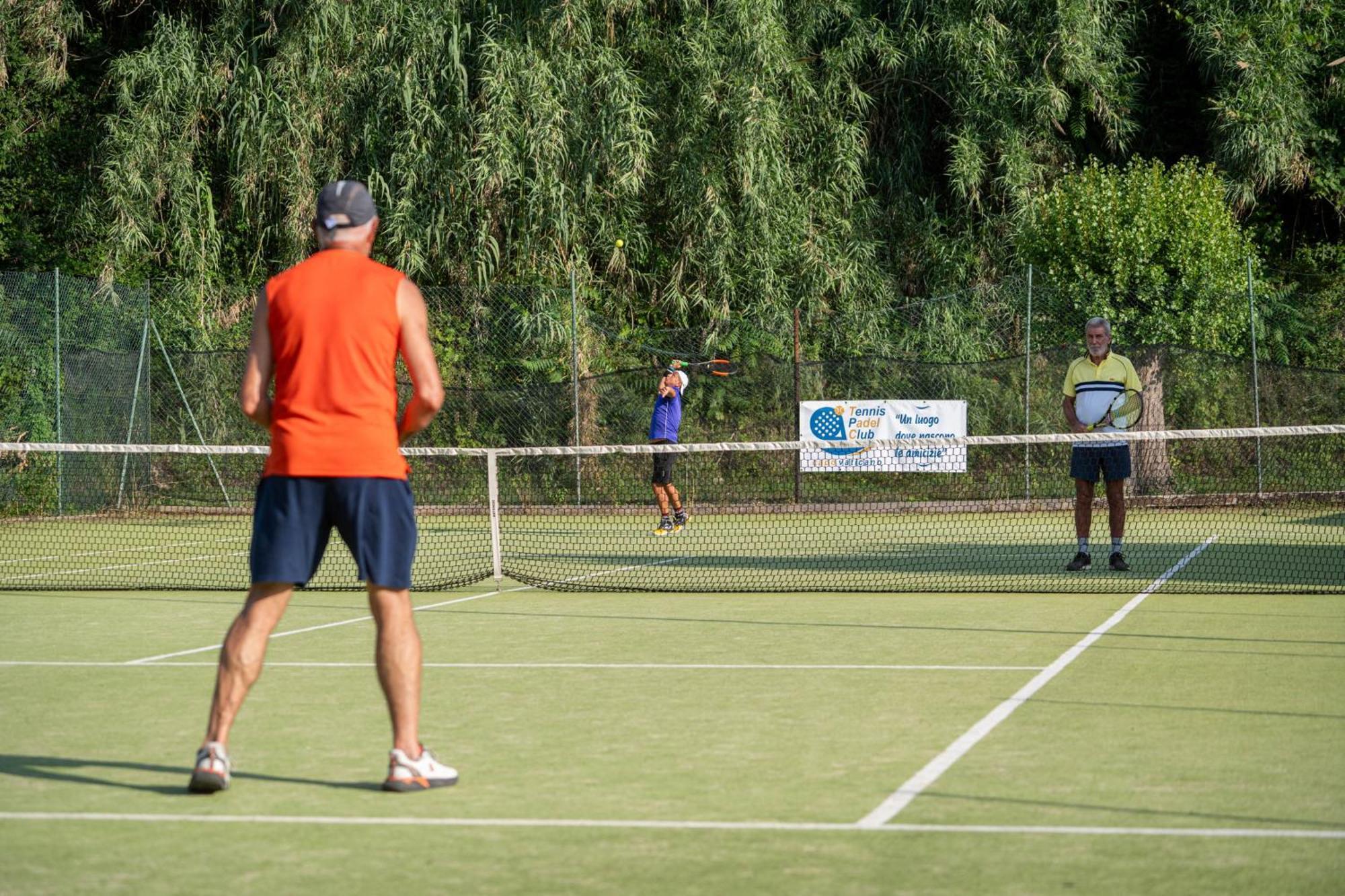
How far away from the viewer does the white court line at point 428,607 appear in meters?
8.25

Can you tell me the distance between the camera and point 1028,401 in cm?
2055

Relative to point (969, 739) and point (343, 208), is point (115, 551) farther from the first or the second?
point (969, 739)

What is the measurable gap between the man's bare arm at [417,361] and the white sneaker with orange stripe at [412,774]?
932 mm

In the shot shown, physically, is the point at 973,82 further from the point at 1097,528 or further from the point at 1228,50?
the point at 1097,528

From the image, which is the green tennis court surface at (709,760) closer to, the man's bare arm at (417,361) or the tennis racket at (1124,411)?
the man's bare arm at (417,361)

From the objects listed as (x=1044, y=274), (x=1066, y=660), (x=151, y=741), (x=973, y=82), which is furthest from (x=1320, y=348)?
(x=151, y=741)

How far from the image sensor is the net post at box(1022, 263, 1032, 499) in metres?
20.4

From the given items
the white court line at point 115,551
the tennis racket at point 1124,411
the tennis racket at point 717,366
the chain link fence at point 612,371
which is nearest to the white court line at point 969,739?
the tennis racket at point 1124,411

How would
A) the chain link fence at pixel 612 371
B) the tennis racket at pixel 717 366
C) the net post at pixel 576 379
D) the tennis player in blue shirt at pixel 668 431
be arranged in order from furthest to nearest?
the tennis racket at pixel 717 366
the net post at pixel 576 379
the chain link fence at pixel 612 371
the tennis player in blue shirt at pixel 668 431

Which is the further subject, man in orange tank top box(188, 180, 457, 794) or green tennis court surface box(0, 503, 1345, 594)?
green tennis court surface box(0, 503, 1345, 594)

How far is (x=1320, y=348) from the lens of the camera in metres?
22.8

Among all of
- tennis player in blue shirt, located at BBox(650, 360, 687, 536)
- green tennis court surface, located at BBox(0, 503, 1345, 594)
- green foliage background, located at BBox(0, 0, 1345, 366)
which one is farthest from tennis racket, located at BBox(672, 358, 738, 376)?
tennis player in blue shirt, located at BBox(650, 360, 687, 536)

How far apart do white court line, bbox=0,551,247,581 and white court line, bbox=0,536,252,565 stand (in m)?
0.13

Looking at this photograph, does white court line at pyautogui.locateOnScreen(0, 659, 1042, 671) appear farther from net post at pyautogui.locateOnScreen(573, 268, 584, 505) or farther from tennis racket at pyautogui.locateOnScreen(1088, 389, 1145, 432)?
net post at pyautogui.locateOnScreen(573, 268, 584, 505)
